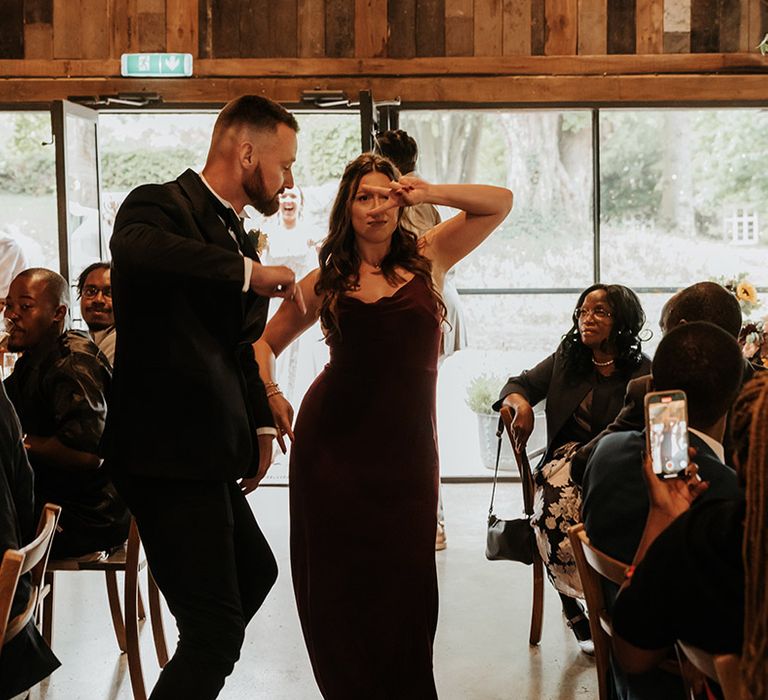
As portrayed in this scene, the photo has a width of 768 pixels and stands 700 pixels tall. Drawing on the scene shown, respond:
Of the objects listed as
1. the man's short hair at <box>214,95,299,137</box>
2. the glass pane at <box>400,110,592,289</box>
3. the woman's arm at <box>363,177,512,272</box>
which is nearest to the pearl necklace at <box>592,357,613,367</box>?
the woman's arm at <box>363,177,512,272</box>

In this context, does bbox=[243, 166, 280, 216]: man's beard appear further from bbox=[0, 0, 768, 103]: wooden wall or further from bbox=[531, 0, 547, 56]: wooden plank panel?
bbox=[531, 0, 547, 56]: wooden plank panel

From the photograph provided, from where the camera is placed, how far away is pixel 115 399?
7.98 ft

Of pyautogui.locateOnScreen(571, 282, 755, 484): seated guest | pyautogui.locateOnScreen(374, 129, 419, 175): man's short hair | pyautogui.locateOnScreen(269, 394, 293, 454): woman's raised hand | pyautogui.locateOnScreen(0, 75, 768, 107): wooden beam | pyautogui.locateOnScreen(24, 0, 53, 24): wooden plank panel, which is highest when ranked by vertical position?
pyautogui.locateOnScreen(24, 0, 53, 24): wooden plank panel

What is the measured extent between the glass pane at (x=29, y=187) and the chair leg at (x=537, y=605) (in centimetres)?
436

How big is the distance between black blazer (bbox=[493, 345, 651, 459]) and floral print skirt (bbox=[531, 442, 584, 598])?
0.24m

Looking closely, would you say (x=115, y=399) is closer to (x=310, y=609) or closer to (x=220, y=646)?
(x=220, y=646)

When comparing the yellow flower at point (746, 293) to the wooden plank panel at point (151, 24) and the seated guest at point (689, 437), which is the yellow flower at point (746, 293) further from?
the wooden plank panel at point (151, 24)

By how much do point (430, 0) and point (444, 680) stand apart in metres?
4.64

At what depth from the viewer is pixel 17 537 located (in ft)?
8.73

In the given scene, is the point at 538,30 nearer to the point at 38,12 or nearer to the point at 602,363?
the point at 38,12

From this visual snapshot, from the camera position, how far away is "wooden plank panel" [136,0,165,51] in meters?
6.99

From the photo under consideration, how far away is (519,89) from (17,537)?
199 inches

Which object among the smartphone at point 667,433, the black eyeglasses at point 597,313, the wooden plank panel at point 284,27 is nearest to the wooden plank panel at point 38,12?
the wooden plank panel at point 284,27

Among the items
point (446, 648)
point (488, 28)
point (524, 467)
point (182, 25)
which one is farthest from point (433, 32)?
point (446, 648)
